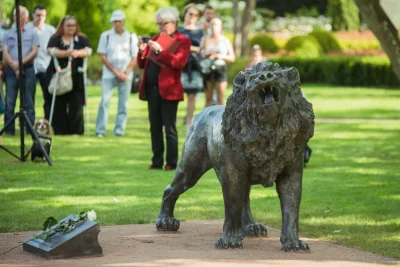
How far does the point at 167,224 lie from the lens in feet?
32.3

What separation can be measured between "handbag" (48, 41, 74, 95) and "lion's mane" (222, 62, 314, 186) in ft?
37.2

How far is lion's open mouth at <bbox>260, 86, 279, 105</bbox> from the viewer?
27.3ft

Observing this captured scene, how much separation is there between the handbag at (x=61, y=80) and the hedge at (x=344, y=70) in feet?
78.4

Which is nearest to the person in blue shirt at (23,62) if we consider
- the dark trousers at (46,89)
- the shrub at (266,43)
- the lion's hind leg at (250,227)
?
the dark trousers at (46,89)

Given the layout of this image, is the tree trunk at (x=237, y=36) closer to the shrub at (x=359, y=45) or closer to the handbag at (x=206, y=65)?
the shrub at (x=359, y=45)

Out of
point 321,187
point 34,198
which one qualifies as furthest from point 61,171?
point 321,187

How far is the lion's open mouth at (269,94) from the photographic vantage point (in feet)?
27.3

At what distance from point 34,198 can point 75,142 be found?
703 cm

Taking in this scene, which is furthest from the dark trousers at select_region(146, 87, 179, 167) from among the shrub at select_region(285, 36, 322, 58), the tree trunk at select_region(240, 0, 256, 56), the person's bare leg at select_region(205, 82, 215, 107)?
the tree trunk at select_region(240, 0, 256, 56)

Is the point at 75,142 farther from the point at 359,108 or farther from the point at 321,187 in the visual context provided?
the point at 359,108

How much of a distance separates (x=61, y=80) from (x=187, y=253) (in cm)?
1157

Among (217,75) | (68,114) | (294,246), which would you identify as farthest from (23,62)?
(294,246)

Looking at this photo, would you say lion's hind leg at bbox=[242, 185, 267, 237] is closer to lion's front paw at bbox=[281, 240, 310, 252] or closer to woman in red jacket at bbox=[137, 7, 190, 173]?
lion's front paw at bbox=[281, 240, 310, 252]

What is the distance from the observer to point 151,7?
41312 mm
